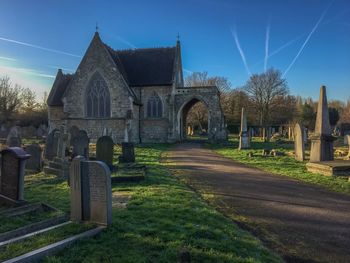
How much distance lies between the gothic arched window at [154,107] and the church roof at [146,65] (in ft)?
4.86

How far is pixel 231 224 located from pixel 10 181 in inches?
197

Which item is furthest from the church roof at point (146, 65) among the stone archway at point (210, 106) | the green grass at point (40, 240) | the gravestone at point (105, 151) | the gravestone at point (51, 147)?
the green grass at point (40, 240)

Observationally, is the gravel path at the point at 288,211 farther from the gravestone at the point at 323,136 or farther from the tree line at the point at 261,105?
the tree line at the point at 261,105

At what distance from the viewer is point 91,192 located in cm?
551

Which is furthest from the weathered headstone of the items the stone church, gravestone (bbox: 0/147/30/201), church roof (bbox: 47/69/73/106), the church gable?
church roof (bbox: 47/69/73/106)

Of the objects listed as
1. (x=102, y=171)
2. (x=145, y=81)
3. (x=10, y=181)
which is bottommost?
(x=10, y=181)

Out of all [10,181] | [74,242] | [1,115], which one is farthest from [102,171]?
[1,115]

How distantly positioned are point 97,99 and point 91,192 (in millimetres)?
26482

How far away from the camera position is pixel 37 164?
13391mm

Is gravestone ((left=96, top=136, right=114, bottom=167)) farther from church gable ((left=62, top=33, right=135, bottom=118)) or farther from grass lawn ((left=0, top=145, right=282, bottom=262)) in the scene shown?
church gable ((left=62, top=33, right=135, bottom=118))

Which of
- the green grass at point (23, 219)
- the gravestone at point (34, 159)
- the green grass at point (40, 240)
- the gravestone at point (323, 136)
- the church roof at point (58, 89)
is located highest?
the church roof at point (58, 89)

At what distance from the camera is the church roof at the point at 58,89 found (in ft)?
111

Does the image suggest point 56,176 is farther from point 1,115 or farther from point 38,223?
point 1,115

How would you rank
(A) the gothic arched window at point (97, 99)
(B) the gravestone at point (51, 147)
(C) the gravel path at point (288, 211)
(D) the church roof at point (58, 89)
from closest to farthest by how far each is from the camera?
(C) the gravel path at point (288, 211) → (B) the gravestone at point (51, 147) → (A) the gothic arched window at point (97, 99) → (D) the church roof at point (58, 89)
